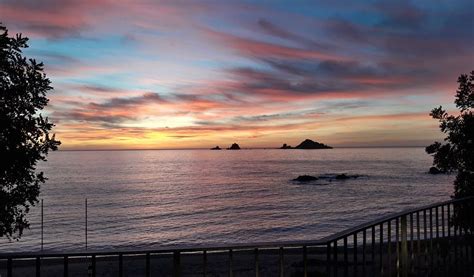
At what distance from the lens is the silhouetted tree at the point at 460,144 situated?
10844 mm

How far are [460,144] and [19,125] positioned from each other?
11.2 m

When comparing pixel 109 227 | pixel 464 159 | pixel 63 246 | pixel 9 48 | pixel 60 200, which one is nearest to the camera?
pixel 9 48

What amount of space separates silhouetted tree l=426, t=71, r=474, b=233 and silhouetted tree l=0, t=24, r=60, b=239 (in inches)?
408

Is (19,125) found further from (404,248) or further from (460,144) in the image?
(460,144)

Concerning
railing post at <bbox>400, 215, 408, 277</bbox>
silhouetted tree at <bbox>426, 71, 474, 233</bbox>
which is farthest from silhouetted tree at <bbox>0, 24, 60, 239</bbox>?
silhouetted tree at <bbox>426, 71, 474, 233</bbox>

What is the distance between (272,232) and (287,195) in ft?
95.1

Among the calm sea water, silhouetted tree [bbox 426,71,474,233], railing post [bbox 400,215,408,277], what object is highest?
silhouetted tree [bbox 426,71,474,233]

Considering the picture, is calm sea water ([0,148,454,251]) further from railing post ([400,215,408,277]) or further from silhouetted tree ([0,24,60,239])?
railing post ([400,215,408,277])

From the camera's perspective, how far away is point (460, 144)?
1098 centimetres

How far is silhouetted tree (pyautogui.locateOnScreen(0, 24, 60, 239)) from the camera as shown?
28.0 feet

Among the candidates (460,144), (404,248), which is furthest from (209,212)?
(404,248)

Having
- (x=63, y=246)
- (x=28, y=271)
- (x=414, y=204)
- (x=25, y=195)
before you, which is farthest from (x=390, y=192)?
(x=25, y=195)

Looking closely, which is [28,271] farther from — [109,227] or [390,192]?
[390,192]

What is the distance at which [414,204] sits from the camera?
2103 inches
